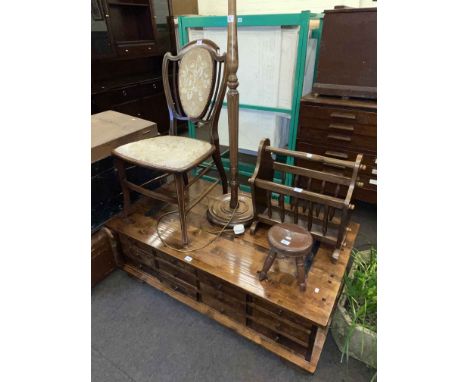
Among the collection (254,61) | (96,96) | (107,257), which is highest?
(254,61)

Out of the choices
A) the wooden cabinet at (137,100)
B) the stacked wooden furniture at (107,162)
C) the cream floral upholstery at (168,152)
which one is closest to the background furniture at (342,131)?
the cream floral upholstery at (168,152)

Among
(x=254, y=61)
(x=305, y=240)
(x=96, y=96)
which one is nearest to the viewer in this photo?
(x=305, y=240)

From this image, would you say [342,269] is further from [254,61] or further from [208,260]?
[254,61]

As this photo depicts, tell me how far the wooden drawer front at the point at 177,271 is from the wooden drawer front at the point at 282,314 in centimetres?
33

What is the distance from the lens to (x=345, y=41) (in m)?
1.56

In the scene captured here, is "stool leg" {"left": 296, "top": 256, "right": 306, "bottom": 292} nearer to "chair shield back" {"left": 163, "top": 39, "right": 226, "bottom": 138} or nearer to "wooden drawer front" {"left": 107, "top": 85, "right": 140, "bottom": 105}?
"chair shield back" {"left": 163, "top": 39, "right": 226, "bottom": 138}

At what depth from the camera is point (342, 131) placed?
66.3 inches

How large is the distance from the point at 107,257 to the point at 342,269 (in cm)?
120

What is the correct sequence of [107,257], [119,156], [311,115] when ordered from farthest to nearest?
1. [311,115]
2. [107,257]
3. [119,156]

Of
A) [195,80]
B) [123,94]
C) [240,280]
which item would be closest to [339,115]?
[195,80]

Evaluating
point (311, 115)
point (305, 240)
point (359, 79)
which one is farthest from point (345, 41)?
point (305, 240)

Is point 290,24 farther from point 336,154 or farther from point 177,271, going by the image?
point 177,271

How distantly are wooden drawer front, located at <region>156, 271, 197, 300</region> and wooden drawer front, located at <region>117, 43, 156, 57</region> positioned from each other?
86.3 inches

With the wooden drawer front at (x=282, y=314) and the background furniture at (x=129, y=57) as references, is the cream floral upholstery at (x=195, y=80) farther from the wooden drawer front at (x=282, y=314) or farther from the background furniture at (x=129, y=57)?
the background furniture at (x=129, y=57)
